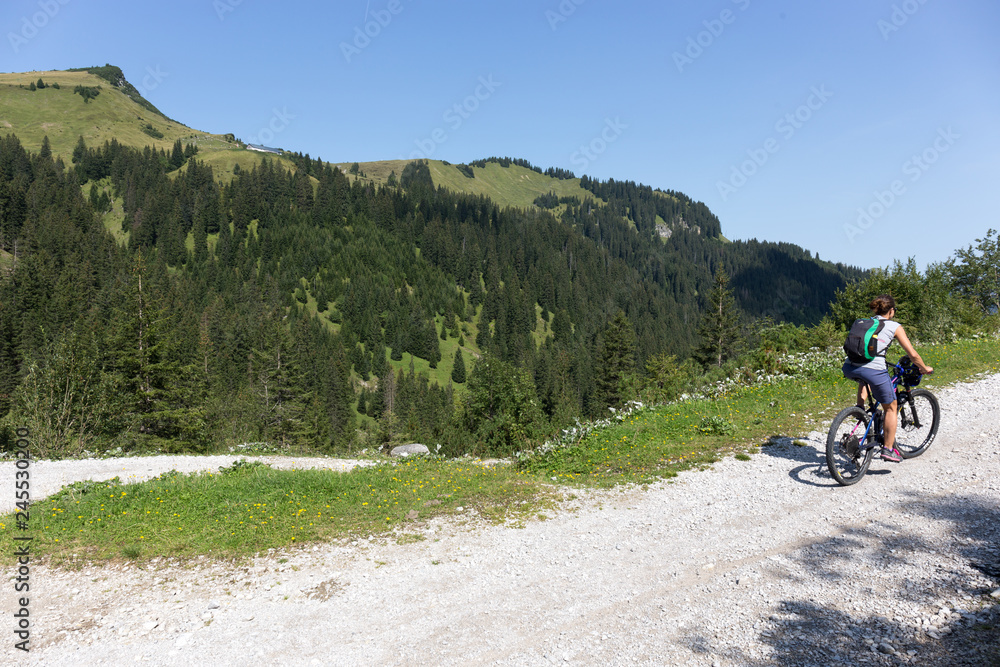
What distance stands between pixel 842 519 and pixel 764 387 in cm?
929

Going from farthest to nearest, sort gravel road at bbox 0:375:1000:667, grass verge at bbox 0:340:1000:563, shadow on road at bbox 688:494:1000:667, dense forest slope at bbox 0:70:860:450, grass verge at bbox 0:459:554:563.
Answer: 1. dense forest slope at bbox 0:70:860:450
2. grass verge at bbox 0:340:1000:563
3. grass verge at bbox 0:459:554:563
4. gravel road at bbox 0:375:1000:667
5. shadow on road at bbox 688:494:1000:667

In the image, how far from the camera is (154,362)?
40.2 m

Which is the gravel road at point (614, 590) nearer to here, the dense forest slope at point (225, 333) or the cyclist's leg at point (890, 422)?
the cyclist's leg at point (890, 422)

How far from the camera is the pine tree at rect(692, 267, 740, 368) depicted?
6019 centimetres

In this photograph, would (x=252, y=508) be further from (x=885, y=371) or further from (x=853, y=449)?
(x=885, y=371)

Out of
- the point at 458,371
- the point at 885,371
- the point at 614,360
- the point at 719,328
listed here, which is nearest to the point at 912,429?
the point at 885,371

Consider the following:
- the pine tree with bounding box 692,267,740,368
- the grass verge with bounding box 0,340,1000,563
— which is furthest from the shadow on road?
the pine tree with bounding box 692,267,740,368

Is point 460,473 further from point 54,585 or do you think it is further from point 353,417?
point 353,417

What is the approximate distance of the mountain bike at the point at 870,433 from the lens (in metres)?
8.56

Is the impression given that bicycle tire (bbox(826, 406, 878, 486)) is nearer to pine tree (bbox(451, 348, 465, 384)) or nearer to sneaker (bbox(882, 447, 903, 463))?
sneaker (bbox(882, 447, 903, 463))

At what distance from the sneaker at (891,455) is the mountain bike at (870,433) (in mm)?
116

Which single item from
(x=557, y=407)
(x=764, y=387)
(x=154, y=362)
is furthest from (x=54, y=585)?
(x=557, y=407)

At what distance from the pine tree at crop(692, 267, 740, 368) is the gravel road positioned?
2133 inches

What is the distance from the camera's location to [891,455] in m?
8.88
